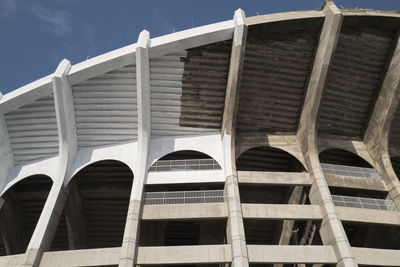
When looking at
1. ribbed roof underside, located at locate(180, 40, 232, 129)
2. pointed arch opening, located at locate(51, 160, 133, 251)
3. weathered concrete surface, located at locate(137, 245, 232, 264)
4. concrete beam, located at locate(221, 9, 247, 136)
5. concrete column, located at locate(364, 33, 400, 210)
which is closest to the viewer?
weathered concrete surface, located at locate(137, 245, 232, 264)

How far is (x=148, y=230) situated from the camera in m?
17.8

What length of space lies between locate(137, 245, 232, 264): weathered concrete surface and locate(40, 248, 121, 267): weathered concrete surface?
134cm

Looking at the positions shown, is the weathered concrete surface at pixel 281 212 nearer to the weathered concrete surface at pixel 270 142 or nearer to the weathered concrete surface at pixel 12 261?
the weathered concrete surface at pixel 270 142

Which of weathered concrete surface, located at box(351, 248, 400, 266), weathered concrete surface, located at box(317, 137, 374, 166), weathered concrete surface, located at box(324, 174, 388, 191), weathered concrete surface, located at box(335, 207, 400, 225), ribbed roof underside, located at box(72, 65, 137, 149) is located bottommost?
weathered concrete surface, located at box(351, 248, 400, 266)

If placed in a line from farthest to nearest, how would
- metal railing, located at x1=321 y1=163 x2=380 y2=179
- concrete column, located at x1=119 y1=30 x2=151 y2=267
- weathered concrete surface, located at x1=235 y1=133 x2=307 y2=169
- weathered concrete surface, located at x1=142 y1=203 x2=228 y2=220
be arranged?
weathered concrete surface, located at x1=235 y1=133 x2=307 y2=169
metal railing, located at x1=321 y1=163 x2=380 y2=179
weathered concrete surface, located at x1=142 y1=203 x2=228 y2=220
concrete column, located at x1=119 y1=30 x2=151 y2=267

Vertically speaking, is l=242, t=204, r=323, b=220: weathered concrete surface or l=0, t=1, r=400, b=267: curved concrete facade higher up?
l=0, t=1, r=400, b=267: curved concrete facade

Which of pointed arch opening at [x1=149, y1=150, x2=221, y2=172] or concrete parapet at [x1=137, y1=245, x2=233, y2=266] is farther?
pointed arch opening at [x1=149, y1=150, x2=221, y2=172]

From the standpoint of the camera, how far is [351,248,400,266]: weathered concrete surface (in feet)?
44.4

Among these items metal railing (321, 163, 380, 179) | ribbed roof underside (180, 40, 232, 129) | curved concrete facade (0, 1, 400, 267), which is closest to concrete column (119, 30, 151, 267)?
curved concrete facade (0, 1, 400, 267)

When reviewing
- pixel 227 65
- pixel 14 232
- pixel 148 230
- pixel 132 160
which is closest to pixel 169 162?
pixel 132 160

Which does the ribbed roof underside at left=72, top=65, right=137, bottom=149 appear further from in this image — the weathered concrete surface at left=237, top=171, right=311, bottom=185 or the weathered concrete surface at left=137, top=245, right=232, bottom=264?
the weathered concrete surface at left=137, top=245, right=232, bottom=264

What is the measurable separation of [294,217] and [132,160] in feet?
32.4

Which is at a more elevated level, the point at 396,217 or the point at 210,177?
the point at 210,177

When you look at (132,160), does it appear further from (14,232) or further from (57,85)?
(14,232)
